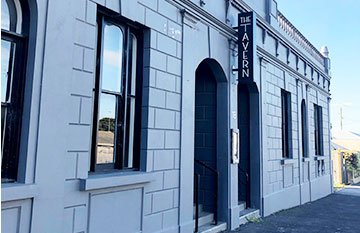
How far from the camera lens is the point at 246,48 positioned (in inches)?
297

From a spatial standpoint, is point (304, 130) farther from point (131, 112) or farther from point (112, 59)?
point (112, 59)

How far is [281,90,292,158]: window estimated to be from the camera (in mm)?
10789

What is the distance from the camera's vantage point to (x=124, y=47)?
4879 millimetres

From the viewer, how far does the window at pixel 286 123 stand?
1079cm

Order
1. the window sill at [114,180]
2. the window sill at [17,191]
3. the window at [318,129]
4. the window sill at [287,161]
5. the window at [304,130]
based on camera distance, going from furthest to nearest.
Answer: the window at [318,129] < the window at [304,130] < the window sill at [287,161] < the window sill at [114,180] < the window sill at [17,191]

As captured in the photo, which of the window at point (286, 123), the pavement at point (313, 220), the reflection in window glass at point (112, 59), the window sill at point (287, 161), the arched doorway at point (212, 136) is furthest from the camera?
the window at point (286, 123)

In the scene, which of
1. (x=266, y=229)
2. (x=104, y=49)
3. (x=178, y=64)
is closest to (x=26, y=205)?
(x=104, y=49)

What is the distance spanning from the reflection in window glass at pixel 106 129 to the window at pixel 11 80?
1163mm

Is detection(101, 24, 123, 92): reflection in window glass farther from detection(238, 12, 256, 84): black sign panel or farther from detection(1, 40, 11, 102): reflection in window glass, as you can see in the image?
detection(238, 12, 256, 84): black sign panel

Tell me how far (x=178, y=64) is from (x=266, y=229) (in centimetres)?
418

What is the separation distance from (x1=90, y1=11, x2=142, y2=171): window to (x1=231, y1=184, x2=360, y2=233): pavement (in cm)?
360

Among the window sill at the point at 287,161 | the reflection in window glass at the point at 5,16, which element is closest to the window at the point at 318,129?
the window sill at the point at 287,161

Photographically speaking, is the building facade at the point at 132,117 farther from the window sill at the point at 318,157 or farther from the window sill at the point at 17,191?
the window sill at the point at 318,157

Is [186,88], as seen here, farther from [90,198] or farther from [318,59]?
[318,59]
